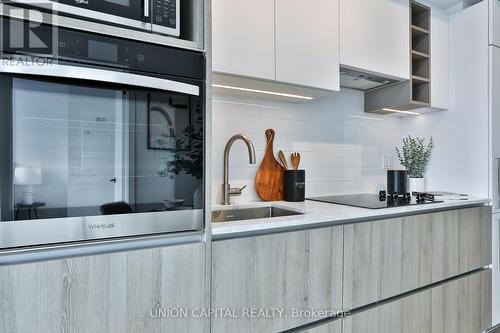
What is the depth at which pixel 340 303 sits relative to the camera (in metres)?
1.39

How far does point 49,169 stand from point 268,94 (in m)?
1.28

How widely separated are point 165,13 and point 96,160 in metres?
0.53

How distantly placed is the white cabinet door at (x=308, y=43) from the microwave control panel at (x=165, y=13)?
68cm

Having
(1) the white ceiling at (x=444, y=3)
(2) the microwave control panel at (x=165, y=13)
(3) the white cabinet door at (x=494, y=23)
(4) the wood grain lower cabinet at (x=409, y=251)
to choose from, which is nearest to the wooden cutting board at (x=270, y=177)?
(4) the wood grain lower cabinet at (x=409, y=251)

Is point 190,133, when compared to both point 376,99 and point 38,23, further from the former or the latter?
point 376,99

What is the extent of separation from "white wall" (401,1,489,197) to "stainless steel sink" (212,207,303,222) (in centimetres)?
151

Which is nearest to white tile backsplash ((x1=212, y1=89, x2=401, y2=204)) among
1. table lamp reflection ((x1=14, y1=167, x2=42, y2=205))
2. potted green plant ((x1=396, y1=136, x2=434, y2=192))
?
potted green plant ((x1=396, y1=136, x2=434, y2=192))

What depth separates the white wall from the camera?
84.4 inches

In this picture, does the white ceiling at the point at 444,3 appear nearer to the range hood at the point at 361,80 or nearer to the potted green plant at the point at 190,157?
the range hood at the point at 361,80

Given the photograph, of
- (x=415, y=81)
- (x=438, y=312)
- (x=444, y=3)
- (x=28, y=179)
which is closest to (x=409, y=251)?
(x=438, y=312)

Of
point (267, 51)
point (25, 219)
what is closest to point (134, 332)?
point (25, 219)

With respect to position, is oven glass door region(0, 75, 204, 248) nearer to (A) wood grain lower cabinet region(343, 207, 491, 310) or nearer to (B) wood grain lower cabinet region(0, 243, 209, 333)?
(B) wood grain lower cabinet region(0, 243, 209, 333)

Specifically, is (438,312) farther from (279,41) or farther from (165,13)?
(165,13)

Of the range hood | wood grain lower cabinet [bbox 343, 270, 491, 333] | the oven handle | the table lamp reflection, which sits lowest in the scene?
wood grain lower cabinet [bbox 343, 270, 491, 333]
